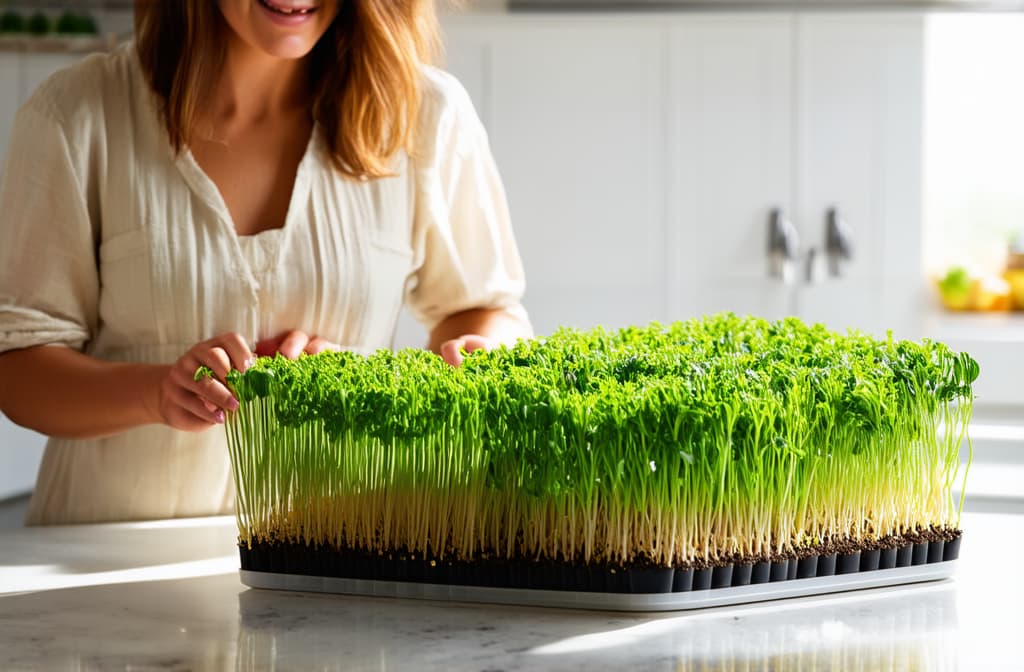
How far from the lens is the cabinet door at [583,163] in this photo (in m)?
3.92

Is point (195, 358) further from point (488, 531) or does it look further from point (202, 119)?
point (202, 119)

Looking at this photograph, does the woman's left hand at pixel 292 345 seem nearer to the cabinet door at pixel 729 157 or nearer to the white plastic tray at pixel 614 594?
the white plastic tray at pixel 614 594

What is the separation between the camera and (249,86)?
153cm

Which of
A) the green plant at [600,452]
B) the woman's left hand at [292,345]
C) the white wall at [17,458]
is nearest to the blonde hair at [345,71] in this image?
the woman's left hand at [292,345]

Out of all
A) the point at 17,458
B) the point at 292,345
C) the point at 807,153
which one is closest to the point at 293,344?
the point at 292,345

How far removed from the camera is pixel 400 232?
158 centimetres

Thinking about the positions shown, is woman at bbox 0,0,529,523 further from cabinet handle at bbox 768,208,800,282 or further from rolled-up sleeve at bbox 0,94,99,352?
cabinet handle at bbox 768,208,800,282

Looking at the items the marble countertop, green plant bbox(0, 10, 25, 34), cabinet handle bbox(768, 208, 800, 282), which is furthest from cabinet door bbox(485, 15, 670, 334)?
the marble countertop

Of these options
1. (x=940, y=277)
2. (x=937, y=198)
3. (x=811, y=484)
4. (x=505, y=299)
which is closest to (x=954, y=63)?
(x=937, y=198)

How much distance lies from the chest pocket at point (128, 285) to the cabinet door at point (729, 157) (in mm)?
2602

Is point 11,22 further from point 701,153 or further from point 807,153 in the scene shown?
point 807,153

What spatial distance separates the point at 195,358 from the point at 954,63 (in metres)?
3.55

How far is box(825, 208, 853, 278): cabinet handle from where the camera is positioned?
3830mm

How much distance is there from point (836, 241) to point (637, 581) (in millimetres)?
3058
